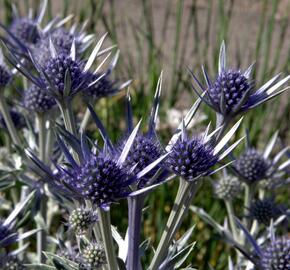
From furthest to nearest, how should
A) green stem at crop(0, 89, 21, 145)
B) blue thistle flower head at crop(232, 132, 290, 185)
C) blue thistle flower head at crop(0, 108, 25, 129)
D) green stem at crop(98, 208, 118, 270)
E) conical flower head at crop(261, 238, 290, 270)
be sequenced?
1. blue thistle flower head at crop(0, 108, 25, 129)
2. blue thistle flower head at crop(232, 132, 290, 185)
3. green stem at crop(0, 89, 21, 145)
4. conical flower head at crop(261, 238, 290, 270)
5. green stem at crop(98, 208, 118, 270)

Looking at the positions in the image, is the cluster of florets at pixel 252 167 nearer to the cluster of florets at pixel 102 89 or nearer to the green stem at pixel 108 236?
the cluster of florets at pixel 102 89

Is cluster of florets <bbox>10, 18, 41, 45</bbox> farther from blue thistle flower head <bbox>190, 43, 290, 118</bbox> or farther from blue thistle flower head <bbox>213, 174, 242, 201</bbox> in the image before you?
blue thistle flower head <bbox>190, 43, 290, 118</bbox>

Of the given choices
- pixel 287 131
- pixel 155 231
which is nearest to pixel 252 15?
pixel 287 131

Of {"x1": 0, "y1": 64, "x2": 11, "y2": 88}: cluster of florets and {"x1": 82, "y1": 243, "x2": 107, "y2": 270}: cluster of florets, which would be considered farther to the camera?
{"x1": 0, "y1": 64, "x2": 11, "y2": 88}: cluster of florets

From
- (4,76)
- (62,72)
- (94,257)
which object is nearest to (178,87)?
(4,76)

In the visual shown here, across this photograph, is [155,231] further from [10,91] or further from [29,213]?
[10,91]

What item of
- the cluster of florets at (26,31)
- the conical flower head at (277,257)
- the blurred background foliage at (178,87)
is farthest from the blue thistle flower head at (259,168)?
the cluster of florets at (26,31)

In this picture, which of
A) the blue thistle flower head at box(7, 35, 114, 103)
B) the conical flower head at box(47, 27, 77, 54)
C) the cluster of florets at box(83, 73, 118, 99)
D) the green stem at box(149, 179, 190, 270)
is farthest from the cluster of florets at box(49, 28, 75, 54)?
the green stem at box(149, 179, 190, 270)
